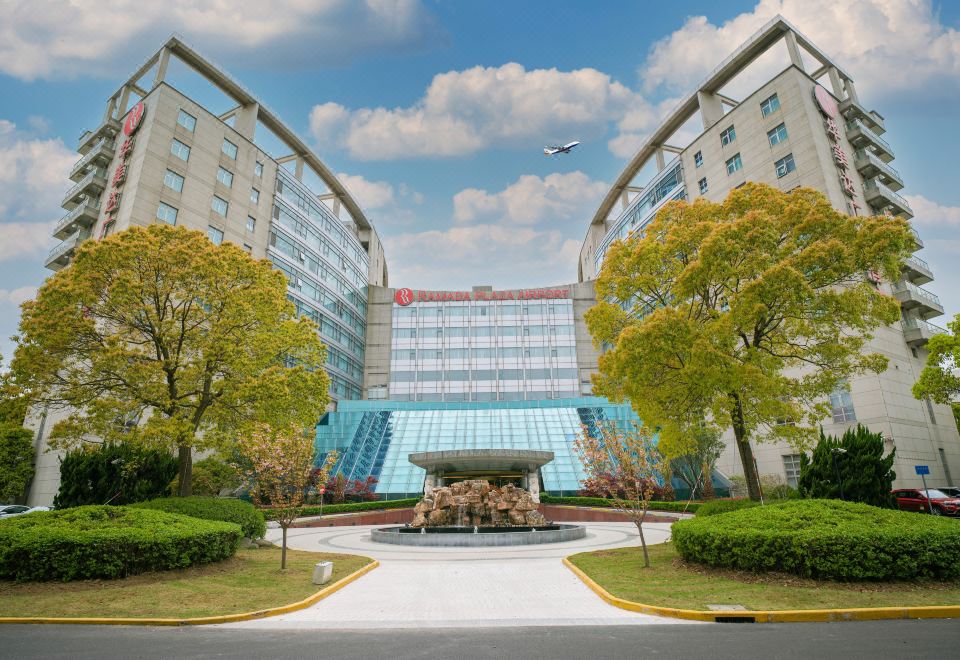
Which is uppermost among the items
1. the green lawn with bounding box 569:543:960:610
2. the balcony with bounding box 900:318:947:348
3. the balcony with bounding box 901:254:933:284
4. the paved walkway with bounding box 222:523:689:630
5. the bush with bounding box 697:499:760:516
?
the balcony with bounding box 901:254:933:284

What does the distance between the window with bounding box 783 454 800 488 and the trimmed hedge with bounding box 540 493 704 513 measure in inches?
430

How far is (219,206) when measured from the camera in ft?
156

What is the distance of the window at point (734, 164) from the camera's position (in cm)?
4650

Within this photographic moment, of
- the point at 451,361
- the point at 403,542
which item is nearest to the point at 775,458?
the point at 403,542

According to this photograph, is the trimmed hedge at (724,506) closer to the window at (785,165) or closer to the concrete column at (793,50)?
the window at (785,165)

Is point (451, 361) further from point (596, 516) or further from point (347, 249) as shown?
point (596, 516)

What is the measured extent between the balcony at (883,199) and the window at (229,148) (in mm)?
57449

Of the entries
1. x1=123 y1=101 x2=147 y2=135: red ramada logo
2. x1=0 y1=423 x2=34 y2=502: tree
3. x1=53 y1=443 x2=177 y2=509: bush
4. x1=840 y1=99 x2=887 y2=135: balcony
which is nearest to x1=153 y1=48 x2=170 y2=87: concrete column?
x1=123 y1=101 x2=147 y2=135: red ramada logo

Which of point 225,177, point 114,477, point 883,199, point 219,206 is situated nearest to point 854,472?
point 114,477

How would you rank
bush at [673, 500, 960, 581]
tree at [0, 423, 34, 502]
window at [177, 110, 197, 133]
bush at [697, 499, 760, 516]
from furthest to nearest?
window at [177, 110, 197, 133]
tree at [0, 423, 34, 502]
bush at [697, 499, 760, 516]
bush at [673, 500, 960, 581]

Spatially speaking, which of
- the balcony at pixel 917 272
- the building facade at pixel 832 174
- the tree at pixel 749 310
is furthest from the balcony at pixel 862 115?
the tree at pixel 749 310

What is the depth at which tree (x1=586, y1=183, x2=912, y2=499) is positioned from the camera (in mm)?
16609

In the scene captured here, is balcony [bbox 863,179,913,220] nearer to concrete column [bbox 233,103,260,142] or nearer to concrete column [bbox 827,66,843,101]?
concrete column [bbox 827,66,843,101]

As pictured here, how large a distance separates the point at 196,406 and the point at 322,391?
4.98 metres
